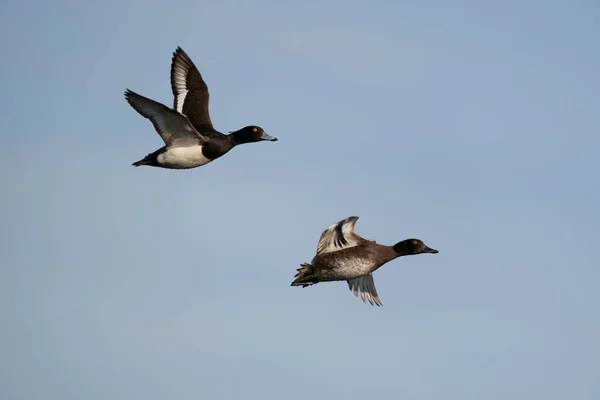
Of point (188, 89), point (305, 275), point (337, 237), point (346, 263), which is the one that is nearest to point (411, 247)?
point (346, 263)

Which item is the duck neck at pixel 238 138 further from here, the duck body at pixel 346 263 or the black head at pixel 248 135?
the duck body at pixel 346 263

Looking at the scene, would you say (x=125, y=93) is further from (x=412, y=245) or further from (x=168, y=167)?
(x=412, y=245)

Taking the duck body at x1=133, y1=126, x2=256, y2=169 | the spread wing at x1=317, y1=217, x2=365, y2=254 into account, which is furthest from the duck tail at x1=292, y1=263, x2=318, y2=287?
the duck body at x1=133, y1=126, x2=256, y2=169

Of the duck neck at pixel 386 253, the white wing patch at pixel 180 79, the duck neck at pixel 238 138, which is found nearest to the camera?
the duck neck at pixel 386 253

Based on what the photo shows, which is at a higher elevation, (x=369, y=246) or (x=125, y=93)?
(x=125, y=93)

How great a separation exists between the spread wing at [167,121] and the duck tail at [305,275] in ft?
10.4

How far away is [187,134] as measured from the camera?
17.6 meters

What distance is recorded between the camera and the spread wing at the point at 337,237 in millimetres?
A: 16672

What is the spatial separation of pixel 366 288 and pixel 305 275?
6.21ft

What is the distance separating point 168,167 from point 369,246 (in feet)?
13.3

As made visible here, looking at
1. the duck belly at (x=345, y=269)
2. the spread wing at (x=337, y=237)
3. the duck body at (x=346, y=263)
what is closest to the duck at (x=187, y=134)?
the spread wing at (x=337, y=237)

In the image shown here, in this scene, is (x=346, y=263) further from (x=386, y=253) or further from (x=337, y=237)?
(x=386, y=253)

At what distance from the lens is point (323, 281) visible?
17.0 meters

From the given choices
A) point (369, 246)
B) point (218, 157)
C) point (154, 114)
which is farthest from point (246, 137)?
point (369, 246)
